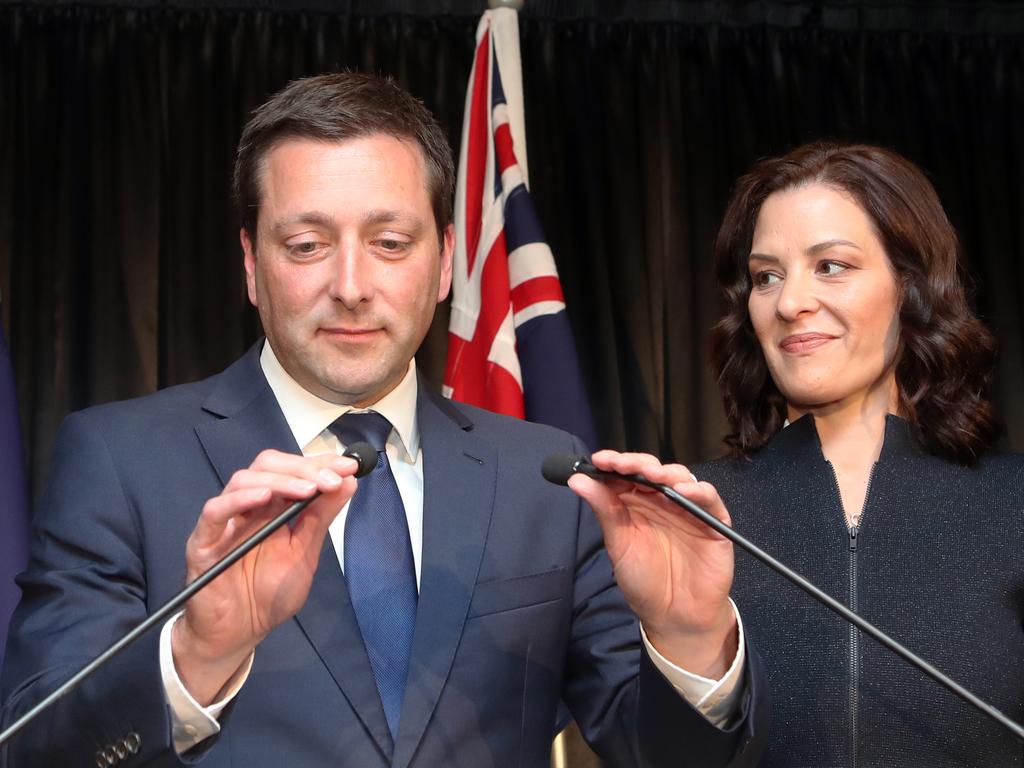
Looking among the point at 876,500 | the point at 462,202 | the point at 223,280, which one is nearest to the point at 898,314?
the point at 876,500

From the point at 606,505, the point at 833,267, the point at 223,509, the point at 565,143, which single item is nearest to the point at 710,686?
the point at 606,505

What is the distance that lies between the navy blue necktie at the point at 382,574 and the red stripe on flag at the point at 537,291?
1375mm

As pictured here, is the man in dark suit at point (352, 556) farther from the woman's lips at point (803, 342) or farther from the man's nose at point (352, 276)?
the woman's lips at point (803, 342)

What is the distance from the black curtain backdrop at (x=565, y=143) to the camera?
3.60 m

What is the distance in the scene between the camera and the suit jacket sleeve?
4.44 feet

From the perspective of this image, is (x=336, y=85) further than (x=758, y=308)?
No

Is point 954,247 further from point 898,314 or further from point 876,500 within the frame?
point 876,500

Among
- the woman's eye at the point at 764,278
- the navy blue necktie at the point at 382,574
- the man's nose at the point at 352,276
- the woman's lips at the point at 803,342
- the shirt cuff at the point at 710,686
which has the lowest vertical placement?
the shirt cuff at the point at 710,686

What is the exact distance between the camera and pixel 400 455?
1.78m

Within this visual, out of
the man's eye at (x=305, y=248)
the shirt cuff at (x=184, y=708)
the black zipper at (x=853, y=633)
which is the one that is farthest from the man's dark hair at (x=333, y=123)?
the black zipper at (x=853, y=633)

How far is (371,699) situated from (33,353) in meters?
2.35

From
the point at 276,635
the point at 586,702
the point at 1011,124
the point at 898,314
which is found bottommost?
the point at 586,702

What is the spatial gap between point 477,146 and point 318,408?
1602 millimetres

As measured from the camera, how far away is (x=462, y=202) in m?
3.18
